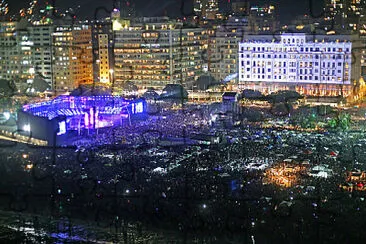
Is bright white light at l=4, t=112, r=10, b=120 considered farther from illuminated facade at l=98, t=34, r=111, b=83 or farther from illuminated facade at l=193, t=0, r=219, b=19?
illuminated facade at l=193, t=0, r=219, b=19

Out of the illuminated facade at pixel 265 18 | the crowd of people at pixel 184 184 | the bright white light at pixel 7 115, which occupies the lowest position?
the crowd of people at pixel 184 184

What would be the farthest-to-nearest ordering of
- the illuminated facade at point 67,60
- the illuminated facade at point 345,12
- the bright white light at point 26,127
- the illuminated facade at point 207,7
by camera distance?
the illuminated facade at point 207,7
the illuminated facade at point 345,12
the illuminated facade at point 67,60
the bright white light at point 26,127

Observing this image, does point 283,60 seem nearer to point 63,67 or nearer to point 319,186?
point 63,67

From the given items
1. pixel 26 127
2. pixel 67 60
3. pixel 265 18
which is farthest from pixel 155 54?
pixel 265 18

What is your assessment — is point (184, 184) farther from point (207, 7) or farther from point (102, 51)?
point (207, 7)

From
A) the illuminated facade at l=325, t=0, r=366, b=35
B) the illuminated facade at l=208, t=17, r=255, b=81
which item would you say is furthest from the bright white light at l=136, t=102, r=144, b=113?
the illuminated facade at l=325, t=0, r=366, b=35

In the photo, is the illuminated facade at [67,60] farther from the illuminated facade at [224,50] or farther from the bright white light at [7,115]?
the bright white light at [7,115]

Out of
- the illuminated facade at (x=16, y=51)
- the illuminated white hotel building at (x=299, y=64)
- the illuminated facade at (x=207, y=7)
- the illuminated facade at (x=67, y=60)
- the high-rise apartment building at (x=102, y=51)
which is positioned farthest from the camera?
the illuminated facade at (x=207, y=7)

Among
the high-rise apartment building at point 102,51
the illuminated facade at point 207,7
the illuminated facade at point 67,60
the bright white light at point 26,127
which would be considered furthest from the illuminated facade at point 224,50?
the bright white light at point 26,127
